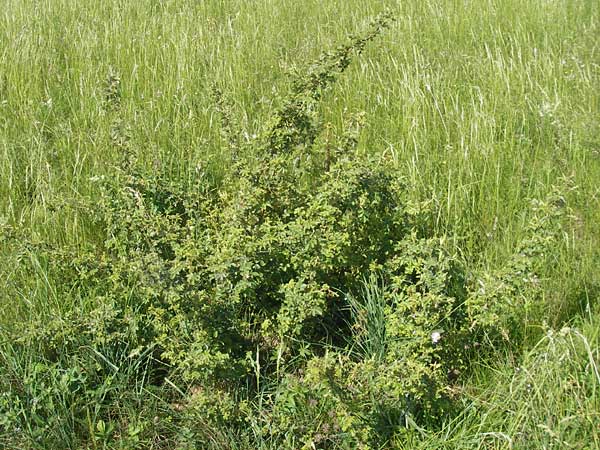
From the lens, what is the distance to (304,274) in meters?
2.35

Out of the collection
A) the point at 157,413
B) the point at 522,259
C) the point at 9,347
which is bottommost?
the point at 157,413

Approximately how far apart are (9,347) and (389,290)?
1.35 m

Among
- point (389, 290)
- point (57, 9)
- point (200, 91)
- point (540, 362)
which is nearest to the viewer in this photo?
point (540, 362)

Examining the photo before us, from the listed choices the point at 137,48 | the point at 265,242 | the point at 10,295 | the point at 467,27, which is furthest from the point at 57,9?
the point at 265,242

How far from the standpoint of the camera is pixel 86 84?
4.01 m

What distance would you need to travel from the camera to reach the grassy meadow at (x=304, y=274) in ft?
7.28

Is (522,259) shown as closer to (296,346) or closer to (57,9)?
(296,346)

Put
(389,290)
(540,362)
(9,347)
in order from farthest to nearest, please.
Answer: (389,290) < (9,347) < (540,362)

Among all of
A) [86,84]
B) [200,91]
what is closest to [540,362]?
[200,91]

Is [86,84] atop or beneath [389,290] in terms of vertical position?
atop

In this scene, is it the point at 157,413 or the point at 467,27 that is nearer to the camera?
the point at 157,413

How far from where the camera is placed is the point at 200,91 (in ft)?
13.0

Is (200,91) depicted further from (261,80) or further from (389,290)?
(389,290)

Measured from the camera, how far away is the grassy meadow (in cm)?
222
